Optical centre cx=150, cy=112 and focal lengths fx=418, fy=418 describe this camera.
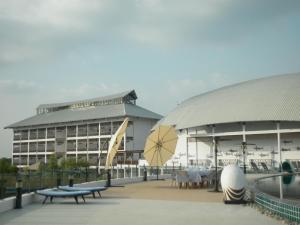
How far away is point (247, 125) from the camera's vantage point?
6481cm

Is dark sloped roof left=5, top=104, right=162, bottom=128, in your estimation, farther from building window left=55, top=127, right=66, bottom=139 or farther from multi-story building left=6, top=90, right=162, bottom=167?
building window left=55, top=127, right=66, bottom=139

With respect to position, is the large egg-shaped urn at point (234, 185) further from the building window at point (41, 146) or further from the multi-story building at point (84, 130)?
the building window at point (41, 146)

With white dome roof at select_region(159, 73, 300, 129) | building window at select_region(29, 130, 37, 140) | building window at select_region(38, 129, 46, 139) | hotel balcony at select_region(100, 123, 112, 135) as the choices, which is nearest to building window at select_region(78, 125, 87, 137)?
hotel balcony at select_region(100, 123, 112, 135)

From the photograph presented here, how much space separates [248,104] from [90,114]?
4326 centimetres

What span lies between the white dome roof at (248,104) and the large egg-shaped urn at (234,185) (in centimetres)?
4483

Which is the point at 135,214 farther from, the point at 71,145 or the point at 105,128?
the point at 71,145

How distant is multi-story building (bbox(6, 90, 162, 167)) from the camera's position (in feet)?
302

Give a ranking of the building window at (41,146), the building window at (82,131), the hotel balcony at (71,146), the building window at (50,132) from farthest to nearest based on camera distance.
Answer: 1. the building window at (41,146)
2. the building window at (50,132)
3. the hotel balcony at (71,146)
4. the building window at (82,131)

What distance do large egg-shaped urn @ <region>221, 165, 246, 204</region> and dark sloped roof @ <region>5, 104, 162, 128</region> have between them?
242 feet

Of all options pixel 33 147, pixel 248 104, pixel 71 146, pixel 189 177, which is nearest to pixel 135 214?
pixel 189 177

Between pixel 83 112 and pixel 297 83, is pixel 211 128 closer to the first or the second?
pixel 297 83

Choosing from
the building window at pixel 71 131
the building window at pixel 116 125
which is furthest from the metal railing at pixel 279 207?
the building window at pixel 71 131

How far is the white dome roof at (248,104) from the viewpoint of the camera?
60969 millimetres

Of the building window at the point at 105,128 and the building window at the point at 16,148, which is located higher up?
the building window at the point at 105,128
